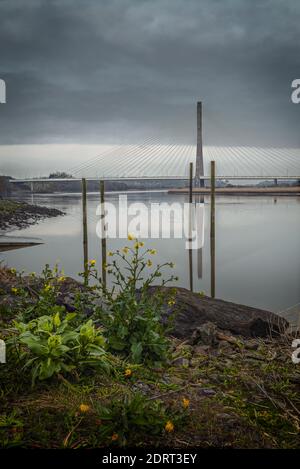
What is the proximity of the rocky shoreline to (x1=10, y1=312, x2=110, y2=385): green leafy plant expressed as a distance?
14651 millimetres

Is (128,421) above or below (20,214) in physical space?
below

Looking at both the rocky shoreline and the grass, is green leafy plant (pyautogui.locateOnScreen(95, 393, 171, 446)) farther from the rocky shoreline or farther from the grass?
the rocky shoreline

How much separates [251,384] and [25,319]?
5.57 ft

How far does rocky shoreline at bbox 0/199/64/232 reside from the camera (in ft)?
59.6

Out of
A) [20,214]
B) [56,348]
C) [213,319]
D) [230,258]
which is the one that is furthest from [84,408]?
[20,214]

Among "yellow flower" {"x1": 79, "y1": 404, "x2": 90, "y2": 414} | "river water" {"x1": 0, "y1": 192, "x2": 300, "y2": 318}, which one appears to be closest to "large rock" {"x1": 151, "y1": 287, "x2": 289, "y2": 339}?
"yellow flower" {"x1": 79, "y1": 404, "x2": 90, "y2": 414}

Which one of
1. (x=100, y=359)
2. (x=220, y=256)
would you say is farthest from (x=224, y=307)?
(x=220, y=256)

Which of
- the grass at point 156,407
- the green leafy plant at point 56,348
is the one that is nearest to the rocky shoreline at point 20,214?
the green leafy plant at point 56,348

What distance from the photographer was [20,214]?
20.2 metres

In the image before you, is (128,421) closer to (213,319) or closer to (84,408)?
(84,408)

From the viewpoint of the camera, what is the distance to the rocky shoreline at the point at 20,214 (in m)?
18.2

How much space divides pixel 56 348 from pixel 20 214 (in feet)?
61.0
